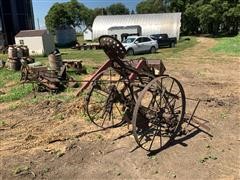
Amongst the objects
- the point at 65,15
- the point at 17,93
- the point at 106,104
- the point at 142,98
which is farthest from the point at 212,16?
the point at 142,98

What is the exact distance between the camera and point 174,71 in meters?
19.5

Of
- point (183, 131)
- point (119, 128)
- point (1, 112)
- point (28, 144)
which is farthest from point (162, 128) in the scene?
point (1, 112)

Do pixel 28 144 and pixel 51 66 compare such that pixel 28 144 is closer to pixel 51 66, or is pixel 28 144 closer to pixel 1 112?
pixel 1 112

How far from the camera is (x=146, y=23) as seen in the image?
180 ft

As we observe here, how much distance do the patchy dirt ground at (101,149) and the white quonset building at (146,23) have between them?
4075cm

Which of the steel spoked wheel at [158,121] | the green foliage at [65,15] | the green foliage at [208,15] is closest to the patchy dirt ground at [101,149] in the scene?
the steel spoked wheel at [158,121]

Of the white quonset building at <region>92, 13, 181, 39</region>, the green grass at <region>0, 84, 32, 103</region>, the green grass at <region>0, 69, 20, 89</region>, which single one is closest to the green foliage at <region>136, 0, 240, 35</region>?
the white quonset building at <region>92, 13, 181, 39</region>

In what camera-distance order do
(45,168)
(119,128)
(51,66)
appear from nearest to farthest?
(45,168) < (119,128) < (51,66)

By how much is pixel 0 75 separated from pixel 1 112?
858 centimetres

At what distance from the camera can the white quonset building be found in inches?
2080

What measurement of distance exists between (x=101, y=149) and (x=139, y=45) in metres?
23.3

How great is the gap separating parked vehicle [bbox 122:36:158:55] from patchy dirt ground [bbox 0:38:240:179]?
19.1 m

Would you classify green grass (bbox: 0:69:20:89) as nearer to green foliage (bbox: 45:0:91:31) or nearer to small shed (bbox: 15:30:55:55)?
small shed (bbox: 15:30:55:55)

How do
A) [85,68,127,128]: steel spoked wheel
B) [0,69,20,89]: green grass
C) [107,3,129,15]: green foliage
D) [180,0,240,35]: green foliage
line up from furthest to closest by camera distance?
[107,3,129,15]: green foliage < [180,0,240,35]: green foliage < [0,69,20,89]: green grass < [85,68,127,128]: steel spoked wheel
